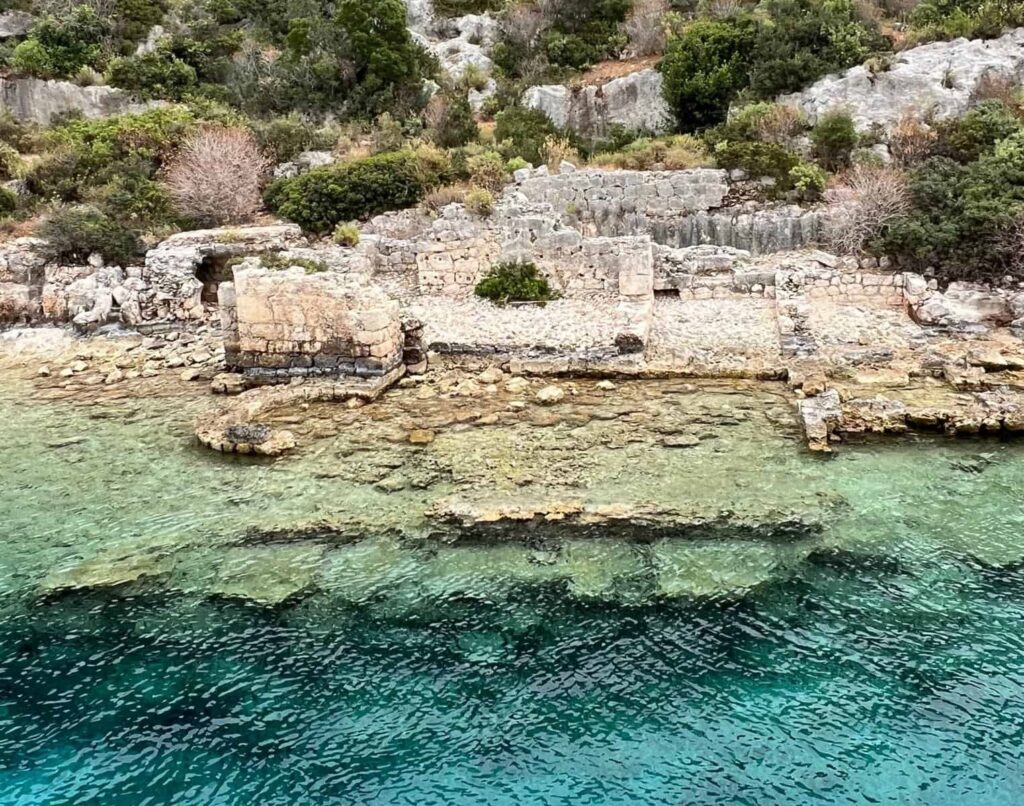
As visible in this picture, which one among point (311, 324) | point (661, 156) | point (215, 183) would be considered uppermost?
point (661, 156)

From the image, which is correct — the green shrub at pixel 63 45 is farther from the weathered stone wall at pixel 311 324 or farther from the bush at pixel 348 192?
the weathered stone wall at pixel 311 324

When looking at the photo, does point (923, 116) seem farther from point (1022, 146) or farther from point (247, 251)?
point (247, 251)

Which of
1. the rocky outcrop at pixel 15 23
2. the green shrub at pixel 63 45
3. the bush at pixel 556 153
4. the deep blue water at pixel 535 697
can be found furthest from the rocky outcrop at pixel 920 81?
the rocky outcrop at pixel 15 23

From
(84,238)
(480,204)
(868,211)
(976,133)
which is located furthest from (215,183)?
(976,133)

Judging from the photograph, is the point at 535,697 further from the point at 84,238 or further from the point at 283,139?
the point at 283,139

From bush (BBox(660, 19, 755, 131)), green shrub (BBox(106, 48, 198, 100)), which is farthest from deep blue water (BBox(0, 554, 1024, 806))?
green shrub (BBox(106, 48, 198, 100))
